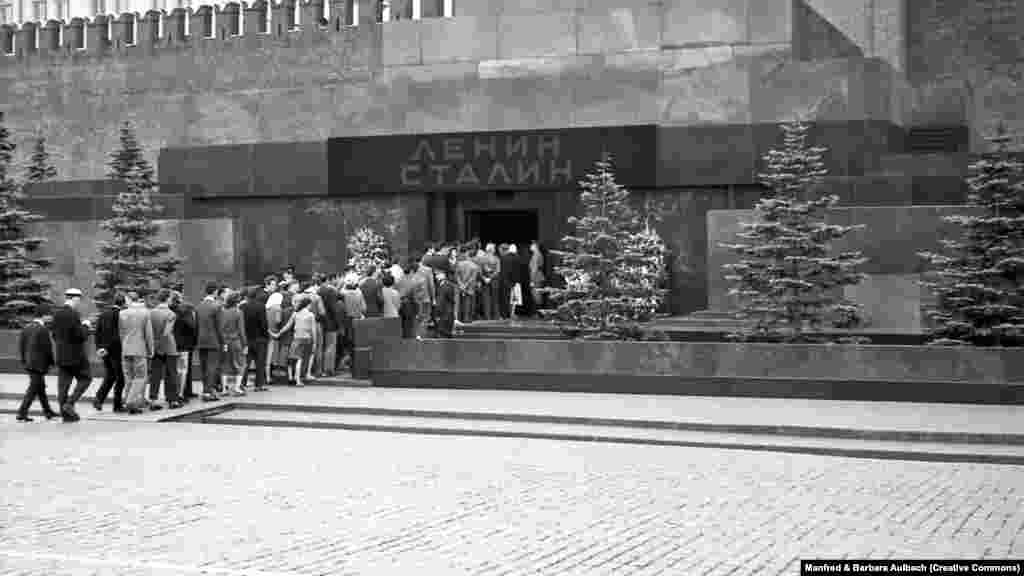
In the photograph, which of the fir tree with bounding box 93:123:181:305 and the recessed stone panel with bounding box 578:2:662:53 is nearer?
the fir tree with bounding box 93:123:181:305

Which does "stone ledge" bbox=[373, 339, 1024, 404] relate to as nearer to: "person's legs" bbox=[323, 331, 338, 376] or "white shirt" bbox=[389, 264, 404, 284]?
"person's legs" bbox=[323, 331, 338, 376]

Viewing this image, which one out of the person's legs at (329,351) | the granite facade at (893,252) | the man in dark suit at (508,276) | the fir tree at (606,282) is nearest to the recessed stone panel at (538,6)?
the man in dark suit at (508,276)

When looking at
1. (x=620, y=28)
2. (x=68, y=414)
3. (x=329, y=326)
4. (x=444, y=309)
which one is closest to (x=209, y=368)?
(x=68, y=414)

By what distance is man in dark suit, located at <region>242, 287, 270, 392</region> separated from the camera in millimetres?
17609

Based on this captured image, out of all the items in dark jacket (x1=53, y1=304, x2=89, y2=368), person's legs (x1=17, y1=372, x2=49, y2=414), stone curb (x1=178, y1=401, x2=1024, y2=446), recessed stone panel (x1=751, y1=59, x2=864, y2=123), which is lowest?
stone curb (x1=178, y1=401, x2=1024, y2=446)

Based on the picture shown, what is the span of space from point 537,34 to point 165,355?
45.7 ft

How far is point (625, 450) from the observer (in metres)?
12.4

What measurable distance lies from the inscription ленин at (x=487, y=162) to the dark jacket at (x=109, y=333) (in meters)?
12.0

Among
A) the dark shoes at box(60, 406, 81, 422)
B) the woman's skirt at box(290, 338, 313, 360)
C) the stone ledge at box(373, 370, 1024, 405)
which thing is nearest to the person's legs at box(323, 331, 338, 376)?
the woman's skirt at box(290, 338, 313, 360)

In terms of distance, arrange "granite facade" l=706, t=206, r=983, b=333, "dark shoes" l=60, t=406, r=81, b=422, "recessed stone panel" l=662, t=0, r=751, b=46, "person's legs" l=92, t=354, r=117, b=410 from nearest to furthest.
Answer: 1. "dark shoes" l=60, t=406, r=81, b=422
2. "person's legs" l=92, t=354, r=117, b=410
3. "granite facade" l=706, t=206, r=983, b=333
4. "recessed stone panel" l=662, t=0, r=751, b=46

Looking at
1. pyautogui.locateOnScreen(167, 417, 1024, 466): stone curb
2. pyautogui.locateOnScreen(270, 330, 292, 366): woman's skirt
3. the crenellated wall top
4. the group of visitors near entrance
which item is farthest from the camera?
the crenellated wall top

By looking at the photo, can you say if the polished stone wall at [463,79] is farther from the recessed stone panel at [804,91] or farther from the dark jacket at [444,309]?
the dark jacket at [444,309]

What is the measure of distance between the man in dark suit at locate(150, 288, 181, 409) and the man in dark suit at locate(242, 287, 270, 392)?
1.35 metres

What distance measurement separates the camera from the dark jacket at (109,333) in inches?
621
